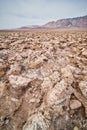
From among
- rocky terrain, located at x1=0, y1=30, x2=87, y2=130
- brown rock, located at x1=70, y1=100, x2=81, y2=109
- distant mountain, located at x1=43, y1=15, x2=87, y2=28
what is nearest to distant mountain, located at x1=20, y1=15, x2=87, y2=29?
distant mountain, located at x1=43, y1=15, x2=87, y2=28

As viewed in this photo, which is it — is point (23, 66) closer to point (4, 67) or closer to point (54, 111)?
point (4, 67)

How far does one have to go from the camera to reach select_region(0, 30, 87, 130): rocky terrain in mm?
2096

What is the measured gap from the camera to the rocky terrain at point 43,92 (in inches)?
82.5

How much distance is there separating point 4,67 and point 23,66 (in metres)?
0.49

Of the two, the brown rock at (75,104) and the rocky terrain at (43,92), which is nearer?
the rocky terrain at (43,92)

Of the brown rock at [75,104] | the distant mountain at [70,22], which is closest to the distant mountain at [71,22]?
the distant mountain at [70,22]

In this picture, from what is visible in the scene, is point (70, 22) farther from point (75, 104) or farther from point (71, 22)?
point (75, 104)

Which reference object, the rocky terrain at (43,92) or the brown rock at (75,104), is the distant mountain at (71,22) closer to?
the rocky terrain at (43,92)

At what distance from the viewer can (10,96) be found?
259 centimetres

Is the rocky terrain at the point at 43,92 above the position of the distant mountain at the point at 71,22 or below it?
below

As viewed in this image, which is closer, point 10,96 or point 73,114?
point 73,114

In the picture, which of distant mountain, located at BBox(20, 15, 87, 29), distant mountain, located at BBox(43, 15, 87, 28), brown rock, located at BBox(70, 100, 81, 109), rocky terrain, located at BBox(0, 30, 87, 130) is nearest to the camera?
rocky terrain, located at BBox(0, 30, 87, 130)

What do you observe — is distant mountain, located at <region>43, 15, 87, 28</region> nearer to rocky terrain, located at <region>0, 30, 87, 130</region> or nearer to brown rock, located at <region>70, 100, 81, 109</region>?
rocky terrain, located at <region>0, 30, 87, 130</region>

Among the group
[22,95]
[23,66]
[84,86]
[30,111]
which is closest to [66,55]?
[23,66]
